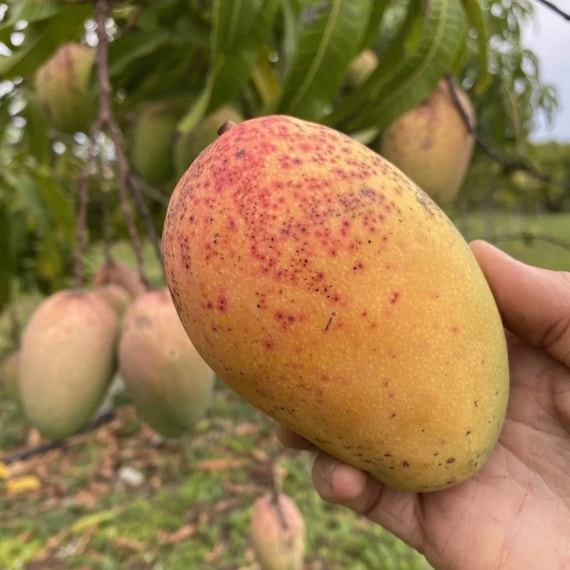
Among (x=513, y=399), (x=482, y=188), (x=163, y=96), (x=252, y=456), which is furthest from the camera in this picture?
(x=482, y=188)

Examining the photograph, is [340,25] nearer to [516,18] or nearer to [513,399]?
[513,399]

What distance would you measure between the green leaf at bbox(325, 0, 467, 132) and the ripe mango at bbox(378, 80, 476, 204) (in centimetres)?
Result: 22

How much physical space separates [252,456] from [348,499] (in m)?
2.44

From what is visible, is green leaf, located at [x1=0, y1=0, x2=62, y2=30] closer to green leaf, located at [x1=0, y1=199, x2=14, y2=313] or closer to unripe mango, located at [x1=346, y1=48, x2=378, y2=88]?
green leaf, located at [x1=0, y1=199, x2=14, y2=313]

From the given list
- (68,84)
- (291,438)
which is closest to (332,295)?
(291,438)

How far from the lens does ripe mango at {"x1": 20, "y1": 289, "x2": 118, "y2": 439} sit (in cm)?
120

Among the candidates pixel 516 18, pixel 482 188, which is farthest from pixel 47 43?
pixel 482 188

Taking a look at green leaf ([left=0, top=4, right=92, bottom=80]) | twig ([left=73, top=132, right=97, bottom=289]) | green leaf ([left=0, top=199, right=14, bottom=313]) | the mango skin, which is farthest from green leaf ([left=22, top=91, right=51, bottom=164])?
the mango skin

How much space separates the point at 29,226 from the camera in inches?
90.0

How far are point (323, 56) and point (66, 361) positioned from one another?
758 millimetres

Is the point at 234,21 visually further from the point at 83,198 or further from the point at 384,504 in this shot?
the point at 384,504

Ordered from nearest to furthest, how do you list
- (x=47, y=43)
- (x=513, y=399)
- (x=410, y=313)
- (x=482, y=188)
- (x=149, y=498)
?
Result: (x=410, y=313), (x=513, y=399), (x=47, y=43), (x=149, y=498), (x=482, y=188)

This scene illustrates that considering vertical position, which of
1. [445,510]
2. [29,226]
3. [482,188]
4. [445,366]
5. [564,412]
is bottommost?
[482,188]

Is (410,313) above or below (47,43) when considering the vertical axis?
below
